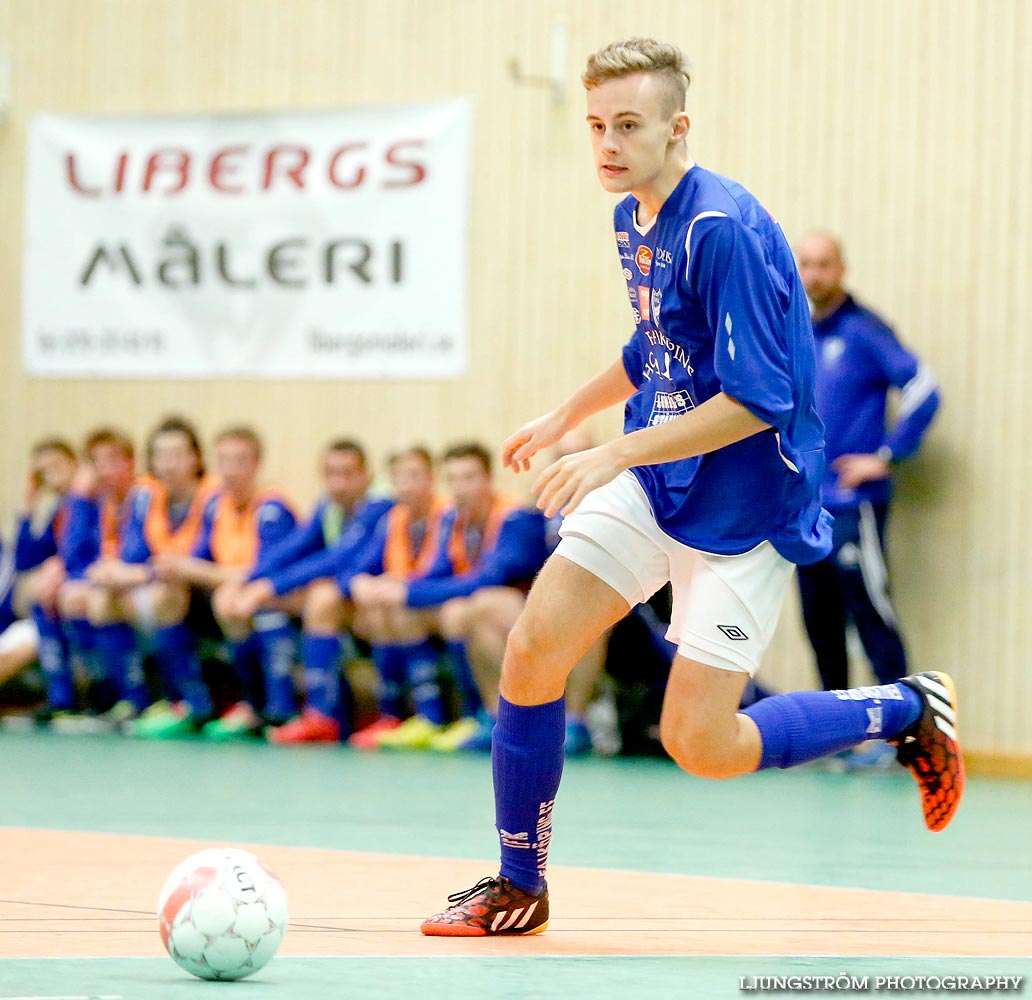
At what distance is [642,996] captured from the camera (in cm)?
314

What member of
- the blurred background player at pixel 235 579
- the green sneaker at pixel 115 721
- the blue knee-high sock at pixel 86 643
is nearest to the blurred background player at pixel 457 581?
the blurred background player at pixel 235 579

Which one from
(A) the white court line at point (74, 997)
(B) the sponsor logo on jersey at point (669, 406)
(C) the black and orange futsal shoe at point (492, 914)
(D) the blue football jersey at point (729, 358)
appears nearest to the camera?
(A) the white court line at point (74, 997)

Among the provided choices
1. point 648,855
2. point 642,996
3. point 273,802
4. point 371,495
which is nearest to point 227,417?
point 371,495

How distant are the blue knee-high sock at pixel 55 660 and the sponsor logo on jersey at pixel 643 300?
7.12 m

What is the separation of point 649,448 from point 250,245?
7.55 m

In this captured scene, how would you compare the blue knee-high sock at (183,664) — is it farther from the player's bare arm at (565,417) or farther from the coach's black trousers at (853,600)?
the player's bare arm at (565,417)

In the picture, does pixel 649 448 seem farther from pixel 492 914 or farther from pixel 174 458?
pixel 174 458

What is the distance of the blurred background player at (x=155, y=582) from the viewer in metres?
9.97

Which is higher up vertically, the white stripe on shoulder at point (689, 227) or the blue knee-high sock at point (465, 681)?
the white stripe on shoulder at point (689, 227)

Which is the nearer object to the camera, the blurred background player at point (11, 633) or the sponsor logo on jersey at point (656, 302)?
the sponsor logo on jersey at point (656, 302)

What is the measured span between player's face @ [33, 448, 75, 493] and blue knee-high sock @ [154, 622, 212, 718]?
4.12 feet

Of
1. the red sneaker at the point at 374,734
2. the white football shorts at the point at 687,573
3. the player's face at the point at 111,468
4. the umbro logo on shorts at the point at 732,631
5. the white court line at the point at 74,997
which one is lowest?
the red sneaker at the point at 374,734

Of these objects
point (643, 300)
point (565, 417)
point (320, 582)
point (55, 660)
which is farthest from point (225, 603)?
point (643, 300)

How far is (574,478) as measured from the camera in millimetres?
3541
